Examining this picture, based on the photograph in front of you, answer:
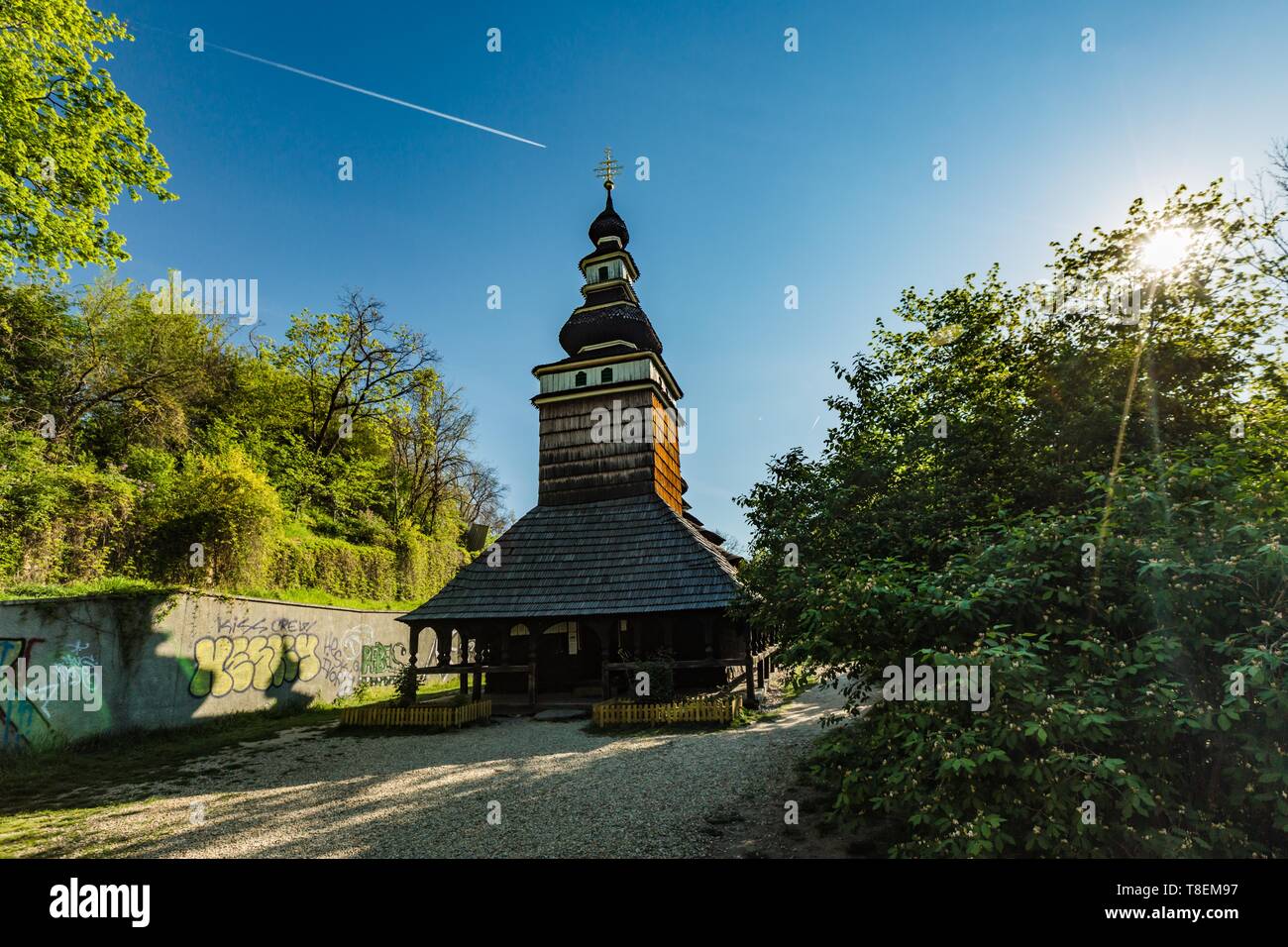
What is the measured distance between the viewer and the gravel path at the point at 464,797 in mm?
6121

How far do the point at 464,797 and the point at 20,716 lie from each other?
30.1 feet

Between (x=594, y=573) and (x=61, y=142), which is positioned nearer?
(x=61, y=142)

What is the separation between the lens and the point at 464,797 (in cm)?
780

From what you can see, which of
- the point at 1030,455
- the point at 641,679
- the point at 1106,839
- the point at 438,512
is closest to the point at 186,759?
the point at 641,679

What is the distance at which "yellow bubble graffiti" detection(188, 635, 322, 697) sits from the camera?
44.8 feet

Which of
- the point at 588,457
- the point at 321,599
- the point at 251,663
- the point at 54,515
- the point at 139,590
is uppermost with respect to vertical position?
the point at 588,457

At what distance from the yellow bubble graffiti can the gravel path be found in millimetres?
3004

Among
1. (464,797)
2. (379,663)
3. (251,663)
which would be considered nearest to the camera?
(464,797)

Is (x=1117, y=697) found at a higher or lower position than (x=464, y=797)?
higher

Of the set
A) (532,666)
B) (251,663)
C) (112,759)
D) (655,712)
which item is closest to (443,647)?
(532,666)

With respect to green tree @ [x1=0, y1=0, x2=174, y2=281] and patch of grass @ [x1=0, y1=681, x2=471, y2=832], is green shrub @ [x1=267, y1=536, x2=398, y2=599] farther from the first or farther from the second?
green tree @ [x1=0, y1=0, x2=174, y2=281]

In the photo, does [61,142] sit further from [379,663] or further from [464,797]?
[379,663]

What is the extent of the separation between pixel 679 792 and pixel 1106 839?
16.9 feet

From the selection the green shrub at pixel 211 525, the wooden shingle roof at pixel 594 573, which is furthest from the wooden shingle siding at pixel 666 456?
the green shrub at pixel 211 525
